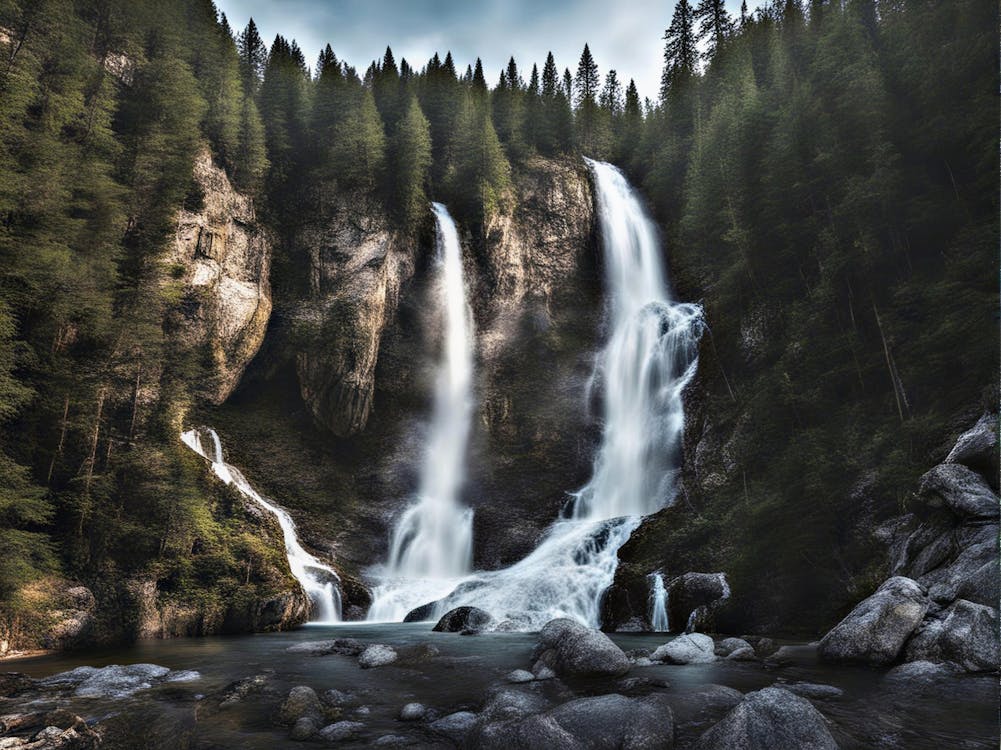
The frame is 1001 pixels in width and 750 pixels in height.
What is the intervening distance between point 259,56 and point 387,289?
3549 cm

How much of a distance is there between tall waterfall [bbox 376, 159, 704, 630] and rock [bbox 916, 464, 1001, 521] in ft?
37.6

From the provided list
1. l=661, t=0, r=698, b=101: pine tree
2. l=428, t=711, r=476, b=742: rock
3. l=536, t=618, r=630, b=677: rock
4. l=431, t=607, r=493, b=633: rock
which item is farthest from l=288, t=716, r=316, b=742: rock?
l=661, t=0, r=698, b=101: pine tree

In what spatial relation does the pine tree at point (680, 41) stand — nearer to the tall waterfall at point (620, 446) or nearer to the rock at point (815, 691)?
the tall waterfall at point (620, 446)

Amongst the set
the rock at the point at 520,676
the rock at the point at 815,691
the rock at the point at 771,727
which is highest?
the rock at the point at 771,727

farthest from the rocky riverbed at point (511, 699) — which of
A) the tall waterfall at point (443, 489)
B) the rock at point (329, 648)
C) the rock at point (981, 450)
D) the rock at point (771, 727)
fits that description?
the tall waterfall at point (443, 489)

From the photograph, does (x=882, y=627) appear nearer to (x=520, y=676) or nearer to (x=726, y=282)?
(x=520, y=676)

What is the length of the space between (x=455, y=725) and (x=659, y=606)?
40.8 ft

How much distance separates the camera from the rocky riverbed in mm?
6348

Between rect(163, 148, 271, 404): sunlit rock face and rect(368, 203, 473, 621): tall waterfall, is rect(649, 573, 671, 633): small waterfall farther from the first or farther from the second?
rect(163, 148, 271, 404): sunlit rock face

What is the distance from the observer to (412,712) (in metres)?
8.35

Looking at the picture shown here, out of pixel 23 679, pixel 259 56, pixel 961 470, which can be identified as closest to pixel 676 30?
pixel 259 56

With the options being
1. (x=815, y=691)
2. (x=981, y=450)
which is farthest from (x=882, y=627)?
(x=981, y=450)

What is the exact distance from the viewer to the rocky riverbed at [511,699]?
250 inches

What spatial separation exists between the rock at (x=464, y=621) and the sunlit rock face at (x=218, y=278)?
18.3 m
